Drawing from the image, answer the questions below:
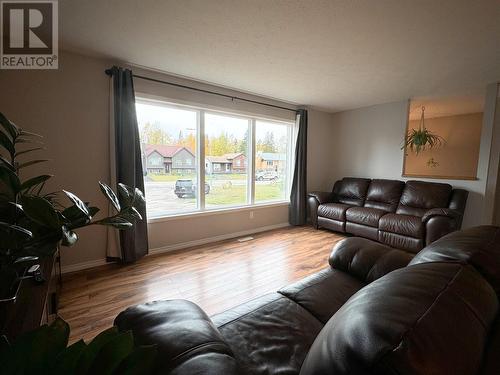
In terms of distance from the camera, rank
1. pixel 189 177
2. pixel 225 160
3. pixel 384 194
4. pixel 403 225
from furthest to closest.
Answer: pixel 384 194
pixel 225 160
pixel 189 177
pixel 403 225

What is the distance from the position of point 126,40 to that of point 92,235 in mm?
2013

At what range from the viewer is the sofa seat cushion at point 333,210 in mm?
3703

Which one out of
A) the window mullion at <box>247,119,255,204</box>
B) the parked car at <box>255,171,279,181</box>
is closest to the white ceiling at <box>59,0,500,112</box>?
the window mullion at <box>247,119,255,204</box>

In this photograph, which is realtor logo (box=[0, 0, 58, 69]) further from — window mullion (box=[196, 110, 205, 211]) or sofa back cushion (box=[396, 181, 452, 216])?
sofa back cushion (box=[396, 181, 452, 216])

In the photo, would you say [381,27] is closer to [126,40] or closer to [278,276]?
[126,40]

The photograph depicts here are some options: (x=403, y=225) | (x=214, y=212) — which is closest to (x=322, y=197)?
(x=403, y=225)

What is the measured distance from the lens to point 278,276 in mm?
2398

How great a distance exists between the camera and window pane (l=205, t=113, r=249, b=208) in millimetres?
3393

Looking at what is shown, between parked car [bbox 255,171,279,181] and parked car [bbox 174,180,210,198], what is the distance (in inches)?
45.9

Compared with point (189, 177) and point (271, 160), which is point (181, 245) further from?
point (271, 160)

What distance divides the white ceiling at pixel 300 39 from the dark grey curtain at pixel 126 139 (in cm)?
26

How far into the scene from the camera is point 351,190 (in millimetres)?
4199

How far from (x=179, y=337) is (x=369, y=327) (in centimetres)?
57

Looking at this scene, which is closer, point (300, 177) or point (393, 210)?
point (393, 210)
